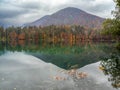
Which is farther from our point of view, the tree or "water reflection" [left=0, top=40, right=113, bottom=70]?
the tree

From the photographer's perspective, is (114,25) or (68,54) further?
(68,54)

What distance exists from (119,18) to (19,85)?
44886mm

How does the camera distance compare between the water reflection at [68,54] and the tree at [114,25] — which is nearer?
the water reflection at [68,54]

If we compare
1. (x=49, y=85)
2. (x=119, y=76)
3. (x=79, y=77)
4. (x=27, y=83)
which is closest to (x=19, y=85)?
(x=27, y=83)

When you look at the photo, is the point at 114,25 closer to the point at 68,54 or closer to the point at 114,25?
the point at 114,25

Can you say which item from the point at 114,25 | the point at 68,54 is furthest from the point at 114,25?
the point at 68,54

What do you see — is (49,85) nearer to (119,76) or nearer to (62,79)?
(62,79)

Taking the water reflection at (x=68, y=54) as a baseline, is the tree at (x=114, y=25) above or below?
above

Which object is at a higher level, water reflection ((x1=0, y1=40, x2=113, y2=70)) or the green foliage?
the green foliage

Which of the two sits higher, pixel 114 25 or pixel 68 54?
pixel 114 25

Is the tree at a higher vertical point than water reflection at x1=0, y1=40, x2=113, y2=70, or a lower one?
higher

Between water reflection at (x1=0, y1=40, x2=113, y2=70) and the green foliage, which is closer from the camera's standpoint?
water reflection at (x1=0, y1=40, x2=113, y2=70)

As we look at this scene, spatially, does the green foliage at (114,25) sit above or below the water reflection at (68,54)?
above

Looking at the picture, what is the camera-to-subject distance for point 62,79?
29750mm
